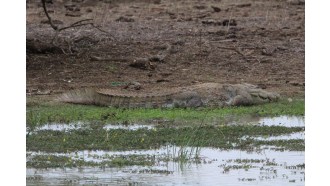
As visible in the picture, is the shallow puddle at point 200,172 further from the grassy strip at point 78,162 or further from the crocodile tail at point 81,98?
the crocodile tail at point 81,98

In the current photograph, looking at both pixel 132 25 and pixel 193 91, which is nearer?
pixel 193 91

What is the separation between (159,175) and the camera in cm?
720

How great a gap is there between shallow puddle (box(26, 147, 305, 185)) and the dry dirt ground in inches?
135

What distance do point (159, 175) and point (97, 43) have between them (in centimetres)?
684

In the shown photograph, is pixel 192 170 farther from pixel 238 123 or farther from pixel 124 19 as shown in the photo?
pixel 124 19

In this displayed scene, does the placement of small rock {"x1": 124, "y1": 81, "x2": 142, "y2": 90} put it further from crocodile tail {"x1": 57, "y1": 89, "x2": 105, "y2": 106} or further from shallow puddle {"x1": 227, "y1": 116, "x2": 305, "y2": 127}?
shallow puddle {"x1": 227, "y1": 116, "x2": 305, "y2": 127}

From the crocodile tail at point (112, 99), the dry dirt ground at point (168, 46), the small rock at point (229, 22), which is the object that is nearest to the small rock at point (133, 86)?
the dry dirt ground at point (168, 46)

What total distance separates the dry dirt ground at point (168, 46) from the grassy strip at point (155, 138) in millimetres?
2383

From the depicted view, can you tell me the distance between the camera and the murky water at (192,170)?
23.0 feet

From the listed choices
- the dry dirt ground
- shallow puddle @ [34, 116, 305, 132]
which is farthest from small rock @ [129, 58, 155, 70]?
shallow puddle @ [34, 116, 305, 132]

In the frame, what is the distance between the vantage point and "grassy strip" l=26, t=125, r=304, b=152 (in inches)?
324

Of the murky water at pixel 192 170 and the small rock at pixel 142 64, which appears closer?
the murky water at pixel 192 170
